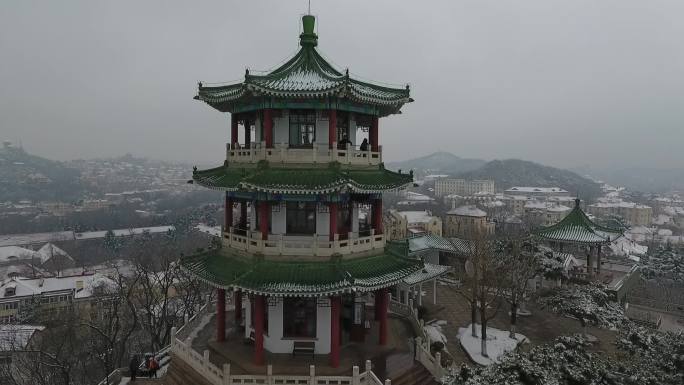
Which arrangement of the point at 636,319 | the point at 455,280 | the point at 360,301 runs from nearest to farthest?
1. the point at 360,301
2. the point at 636,319
3. the point at 455,280

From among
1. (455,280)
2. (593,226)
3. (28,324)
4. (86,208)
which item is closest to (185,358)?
(455,280)

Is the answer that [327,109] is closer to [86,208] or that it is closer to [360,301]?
[360,301]

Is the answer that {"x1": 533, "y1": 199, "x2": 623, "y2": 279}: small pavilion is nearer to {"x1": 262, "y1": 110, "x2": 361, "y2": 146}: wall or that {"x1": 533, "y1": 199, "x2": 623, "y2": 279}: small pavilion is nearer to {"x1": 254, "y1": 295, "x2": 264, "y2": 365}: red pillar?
{"x1": 262, "y1": 110, "x2": 361, "y2": 146}: wall

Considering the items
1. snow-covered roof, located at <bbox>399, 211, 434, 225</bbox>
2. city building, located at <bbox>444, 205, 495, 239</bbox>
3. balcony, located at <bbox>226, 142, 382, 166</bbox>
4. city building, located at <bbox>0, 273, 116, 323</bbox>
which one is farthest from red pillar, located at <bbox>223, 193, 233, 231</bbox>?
city building, located at <bbox>444, 205, 495, 239</bbox>

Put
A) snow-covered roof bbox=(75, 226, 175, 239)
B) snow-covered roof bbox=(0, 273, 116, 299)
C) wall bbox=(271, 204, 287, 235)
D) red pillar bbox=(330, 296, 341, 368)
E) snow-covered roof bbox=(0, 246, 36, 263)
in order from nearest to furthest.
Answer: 1. red pillar bbox=(330, 296, 341, 368)
2. wall bbox=(271, 204, 287, 235)
3. snow-covered roof bbox=(0, 273, 116, 299)
4. snow-covered roof bbox=(0, 246, 36, 263)
5. snow-covered roof bbox=(75, 226, 175, 239)

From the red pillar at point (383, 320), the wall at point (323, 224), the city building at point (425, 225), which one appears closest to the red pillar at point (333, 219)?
the wall at point (323, 224)

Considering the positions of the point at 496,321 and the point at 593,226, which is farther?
the point at 593,226
